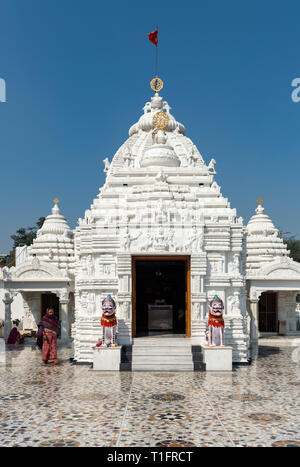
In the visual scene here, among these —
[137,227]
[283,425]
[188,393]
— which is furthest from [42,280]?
[283,425]

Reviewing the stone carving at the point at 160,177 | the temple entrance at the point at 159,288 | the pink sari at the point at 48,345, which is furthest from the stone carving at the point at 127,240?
the temple entrance at the point at 159,288

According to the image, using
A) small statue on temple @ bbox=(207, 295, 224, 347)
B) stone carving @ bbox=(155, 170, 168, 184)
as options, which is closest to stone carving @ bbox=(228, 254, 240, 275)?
small statue on temple @ bbox=(207, 295, 224, 347)

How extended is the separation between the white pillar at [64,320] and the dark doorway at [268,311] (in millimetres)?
8786

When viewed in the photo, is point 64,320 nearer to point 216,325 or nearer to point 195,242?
point 195,242

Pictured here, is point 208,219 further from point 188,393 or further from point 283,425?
point 283,425

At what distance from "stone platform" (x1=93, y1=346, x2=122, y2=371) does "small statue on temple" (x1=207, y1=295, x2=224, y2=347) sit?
235cm

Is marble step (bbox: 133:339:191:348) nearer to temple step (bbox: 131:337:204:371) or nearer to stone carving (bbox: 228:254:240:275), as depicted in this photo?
temple step (bbox: 131:337:204:371)

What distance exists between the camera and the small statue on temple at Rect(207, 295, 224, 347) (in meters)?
11.9

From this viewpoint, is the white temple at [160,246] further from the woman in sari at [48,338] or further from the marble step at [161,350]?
the woman in sari at [48,338]

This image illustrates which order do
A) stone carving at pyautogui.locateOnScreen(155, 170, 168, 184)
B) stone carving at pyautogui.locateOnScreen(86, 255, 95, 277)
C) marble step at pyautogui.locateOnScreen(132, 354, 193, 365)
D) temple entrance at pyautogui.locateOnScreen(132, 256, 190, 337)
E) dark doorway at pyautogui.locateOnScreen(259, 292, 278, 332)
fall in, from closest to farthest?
marble step at pyautogui.locateOnScreen(132, 354, 193, 365) → stone carving at pyautogui.locateOnScreen(86, 255, 95, 277) → stone carving at pyautogui.locateOnScreen(155, 170, 168, 184) → temple entrance at pyautogui.locateOnScreen(132, 256, 190, 337) → dark doorway at pyautogui.locateOnScreen(259, 292, 278, 332)

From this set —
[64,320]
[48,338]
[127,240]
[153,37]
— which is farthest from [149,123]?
[48,338]

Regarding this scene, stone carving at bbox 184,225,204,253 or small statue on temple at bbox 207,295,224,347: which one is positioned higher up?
stone carving at bbox 184,225,204,253
